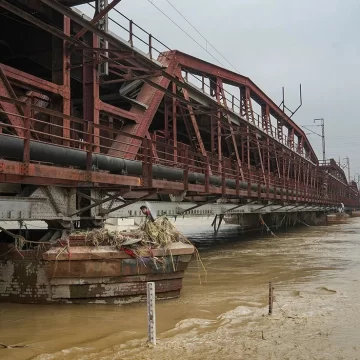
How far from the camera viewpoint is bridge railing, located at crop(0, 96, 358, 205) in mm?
7414

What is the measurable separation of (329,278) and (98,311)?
6887 millimetres

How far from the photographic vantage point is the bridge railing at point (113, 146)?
7.41 metres

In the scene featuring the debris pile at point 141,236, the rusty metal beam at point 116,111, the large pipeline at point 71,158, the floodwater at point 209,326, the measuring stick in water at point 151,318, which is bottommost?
the floodwater at point 209,326

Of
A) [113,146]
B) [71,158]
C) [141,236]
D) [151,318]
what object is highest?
[113,146]

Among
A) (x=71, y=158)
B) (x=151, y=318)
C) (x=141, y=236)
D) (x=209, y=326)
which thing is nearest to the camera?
(x=151, y=318)

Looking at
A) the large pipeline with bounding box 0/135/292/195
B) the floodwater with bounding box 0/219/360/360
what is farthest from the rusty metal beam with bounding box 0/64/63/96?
the floodwater with bounding box 0/219/360/360

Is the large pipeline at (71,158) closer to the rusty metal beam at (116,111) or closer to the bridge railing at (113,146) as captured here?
the bridge railing at (113,146)

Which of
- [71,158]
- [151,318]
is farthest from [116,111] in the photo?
[151,318]

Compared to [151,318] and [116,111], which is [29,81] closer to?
[116,111]

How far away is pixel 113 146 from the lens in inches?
520

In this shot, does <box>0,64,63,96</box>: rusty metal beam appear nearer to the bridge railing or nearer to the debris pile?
the bridge railing

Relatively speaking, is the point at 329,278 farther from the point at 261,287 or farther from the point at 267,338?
the point at 267,338

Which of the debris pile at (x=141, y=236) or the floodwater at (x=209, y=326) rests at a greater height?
the debris pile at (x=141, y=236)

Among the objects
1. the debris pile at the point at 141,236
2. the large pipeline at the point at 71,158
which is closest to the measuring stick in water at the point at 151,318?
the debris pile at the point at 141,236
